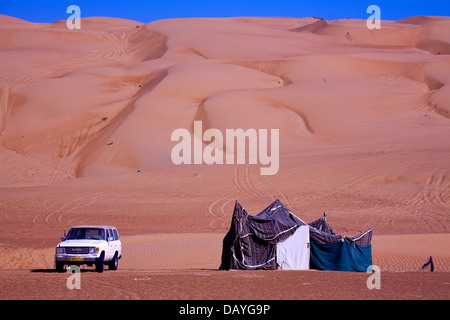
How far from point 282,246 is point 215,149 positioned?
71.2 feet

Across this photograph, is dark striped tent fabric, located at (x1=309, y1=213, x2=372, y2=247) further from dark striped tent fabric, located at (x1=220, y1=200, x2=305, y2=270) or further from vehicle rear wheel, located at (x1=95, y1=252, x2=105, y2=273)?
vehicle rear wheel, located at (x1=95, y1=252, x2=105, y2=273)

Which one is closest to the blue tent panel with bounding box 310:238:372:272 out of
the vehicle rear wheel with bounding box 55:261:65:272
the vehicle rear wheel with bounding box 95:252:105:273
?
Result: the vehicle rear wheel with bounding box 95:252:105:273

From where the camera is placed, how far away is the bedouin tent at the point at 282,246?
15.3 metres

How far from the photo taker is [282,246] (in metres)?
15.5

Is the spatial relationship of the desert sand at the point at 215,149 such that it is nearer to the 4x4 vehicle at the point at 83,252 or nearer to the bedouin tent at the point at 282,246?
the 4x4 vehicle at the point at 83,252

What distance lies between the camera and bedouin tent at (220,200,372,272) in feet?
50.3

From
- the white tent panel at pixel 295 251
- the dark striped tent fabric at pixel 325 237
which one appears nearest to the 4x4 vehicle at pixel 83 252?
the white tent panel at pixel 295 251

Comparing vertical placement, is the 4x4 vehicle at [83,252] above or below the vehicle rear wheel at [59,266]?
above

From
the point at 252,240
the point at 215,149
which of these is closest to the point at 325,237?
the point at 252,240

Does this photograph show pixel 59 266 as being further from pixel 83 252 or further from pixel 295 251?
pixel 295 251

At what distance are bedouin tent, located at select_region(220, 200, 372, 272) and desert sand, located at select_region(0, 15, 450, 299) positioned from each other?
2.93ft
